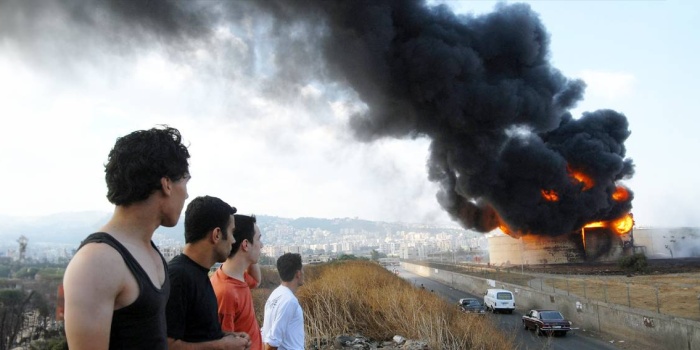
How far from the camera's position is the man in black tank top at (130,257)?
1.66 meters

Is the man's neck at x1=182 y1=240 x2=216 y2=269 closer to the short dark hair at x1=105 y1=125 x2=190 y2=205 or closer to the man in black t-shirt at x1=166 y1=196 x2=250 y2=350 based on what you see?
the man in black t-shirt at x1=166 y1=196 x2=250 y2=350

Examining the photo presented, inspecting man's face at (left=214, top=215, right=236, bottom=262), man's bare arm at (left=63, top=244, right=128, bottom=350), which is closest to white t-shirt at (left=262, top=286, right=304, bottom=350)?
man's face at (left=214, top=215, right=236, bottom=262)

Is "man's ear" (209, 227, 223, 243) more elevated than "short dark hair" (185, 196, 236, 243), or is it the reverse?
"short dark hair" (185, 196, 236, 243)

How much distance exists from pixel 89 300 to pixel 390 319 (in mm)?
10442

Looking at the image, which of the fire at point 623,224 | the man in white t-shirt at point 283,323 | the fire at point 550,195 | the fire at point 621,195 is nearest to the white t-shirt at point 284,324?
the man in white t-shirt at point 283,323

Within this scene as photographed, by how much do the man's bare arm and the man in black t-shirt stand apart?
2.76 feet

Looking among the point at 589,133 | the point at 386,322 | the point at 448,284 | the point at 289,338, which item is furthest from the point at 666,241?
the point at 289,338

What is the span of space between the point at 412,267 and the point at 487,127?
4373 centimetres

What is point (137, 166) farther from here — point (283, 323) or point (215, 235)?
point (283, 323)

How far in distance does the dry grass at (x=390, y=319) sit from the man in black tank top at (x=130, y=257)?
758cm

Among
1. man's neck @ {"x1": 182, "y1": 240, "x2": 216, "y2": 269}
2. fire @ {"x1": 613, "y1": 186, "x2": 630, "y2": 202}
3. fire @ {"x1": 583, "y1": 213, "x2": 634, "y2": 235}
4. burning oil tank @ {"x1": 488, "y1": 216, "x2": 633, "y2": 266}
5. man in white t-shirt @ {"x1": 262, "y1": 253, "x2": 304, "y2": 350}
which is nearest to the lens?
man's neck @ {"x1": 182, "y1": 240, "x2": 216, "y2": 269}

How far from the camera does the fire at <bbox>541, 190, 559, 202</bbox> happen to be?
4712 cm

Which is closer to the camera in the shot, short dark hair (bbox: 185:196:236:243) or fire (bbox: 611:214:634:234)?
short dark hair (bbox: 185:196:236:243)

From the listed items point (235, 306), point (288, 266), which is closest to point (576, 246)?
point (288, 266)
